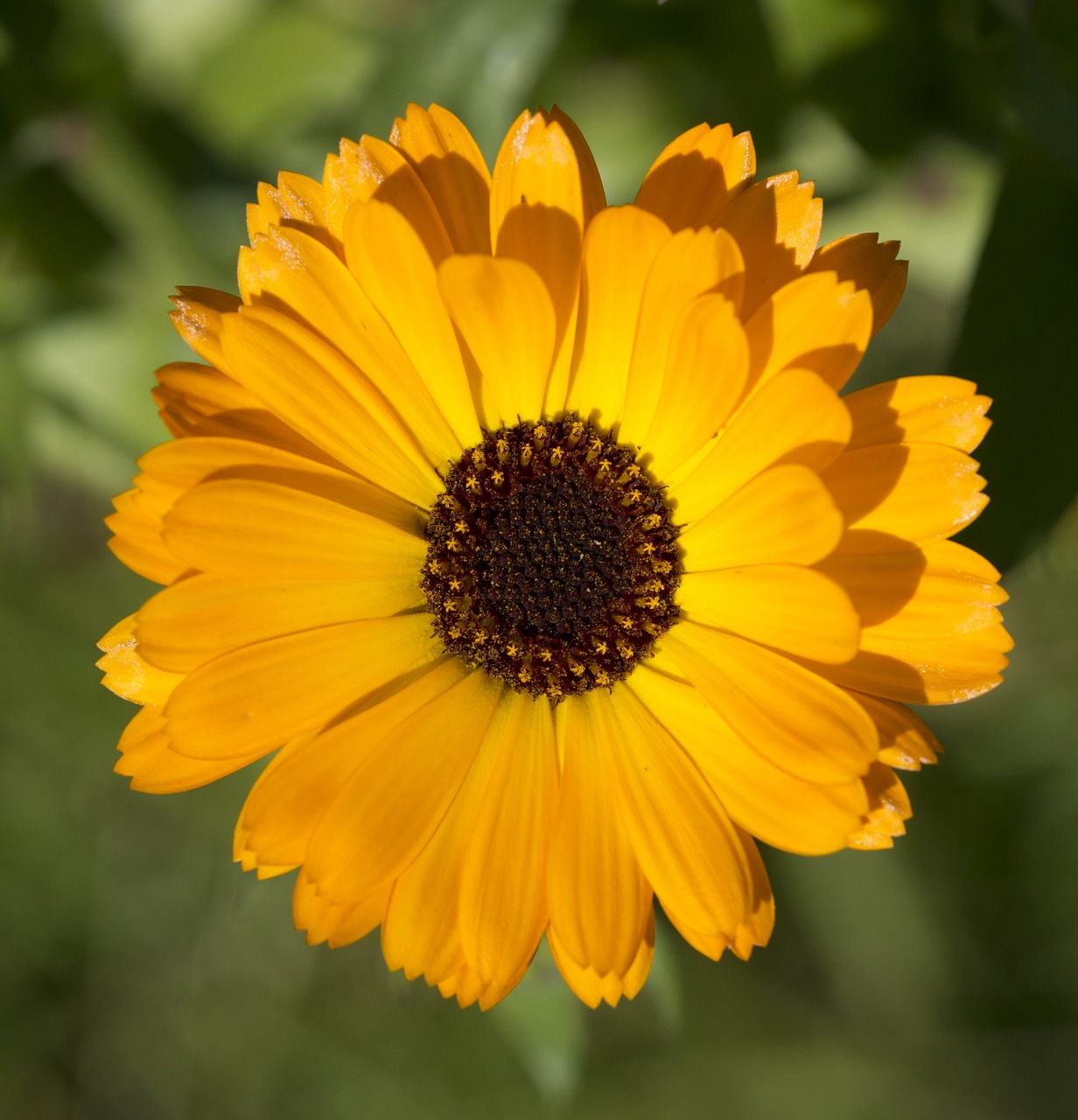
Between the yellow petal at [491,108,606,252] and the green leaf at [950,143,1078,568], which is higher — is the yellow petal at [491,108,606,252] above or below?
above

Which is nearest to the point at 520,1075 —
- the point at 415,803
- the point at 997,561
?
the point at 415,803

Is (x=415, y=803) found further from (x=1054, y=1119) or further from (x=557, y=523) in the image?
(x=1054, y=1119)

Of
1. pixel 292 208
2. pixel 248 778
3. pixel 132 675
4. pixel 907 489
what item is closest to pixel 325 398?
pixel 292 208

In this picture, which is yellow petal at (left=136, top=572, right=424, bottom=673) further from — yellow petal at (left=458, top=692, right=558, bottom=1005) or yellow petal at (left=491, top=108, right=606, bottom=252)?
yellow petal at (left=491, top=108, right=606, bottom=252)

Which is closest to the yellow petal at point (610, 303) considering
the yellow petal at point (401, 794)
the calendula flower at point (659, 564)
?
the calendula flower at point (659, 564)

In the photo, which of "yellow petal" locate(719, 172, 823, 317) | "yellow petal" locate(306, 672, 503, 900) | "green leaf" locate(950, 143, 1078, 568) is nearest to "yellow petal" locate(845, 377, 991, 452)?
"yellow petal" locate(719, 172, 823, 317)

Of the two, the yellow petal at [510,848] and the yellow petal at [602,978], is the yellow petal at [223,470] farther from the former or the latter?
the yellow petal at [602,978]
